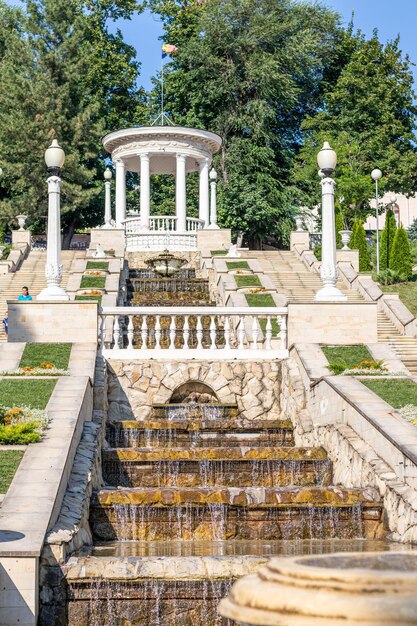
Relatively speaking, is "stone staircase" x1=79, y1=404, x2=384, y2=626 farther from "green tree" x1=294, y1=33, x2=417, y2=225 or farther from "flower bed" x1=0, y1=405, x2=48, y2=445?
"green tree" x1=294, y1=33, x2=417, y2=225

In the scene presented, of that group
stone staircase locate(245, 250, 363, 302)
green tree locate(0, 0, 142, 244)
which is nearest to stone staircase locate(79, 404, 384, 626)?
stone staircase locate(245, 250, 363, 302)

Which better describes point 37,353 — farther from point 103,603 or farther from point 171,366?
point 103,603

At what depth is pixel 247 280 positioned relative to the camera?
3002 centimetres

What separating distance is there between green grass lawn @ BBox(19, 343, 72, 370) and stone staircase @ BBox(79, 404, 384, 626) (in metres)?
2.04

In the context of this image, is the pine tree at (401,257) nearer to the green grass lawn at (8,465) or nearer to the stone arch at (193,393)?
the stone arch at (193,393)

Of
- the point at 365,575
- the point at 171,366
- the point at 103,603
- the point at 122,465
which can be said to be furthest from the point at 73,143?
the point at 365,575

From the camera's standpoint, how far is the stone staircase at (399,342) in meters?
21.2

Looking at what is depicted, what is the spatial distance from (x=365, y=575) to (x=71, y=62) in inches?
1981

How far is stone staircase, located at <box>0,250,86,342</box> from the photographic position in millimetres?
31234

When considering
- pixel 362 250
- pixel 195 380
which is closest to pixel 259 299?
pixel 195 380

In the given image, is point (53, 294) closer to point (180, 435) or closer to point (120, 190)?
point (180, 435)

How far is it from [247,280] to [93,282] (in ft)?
15.1

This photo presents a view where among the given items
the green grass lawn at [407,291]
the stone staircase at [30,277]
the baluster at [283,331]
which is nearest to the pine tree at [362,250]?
the green grass lawn at [407,291]

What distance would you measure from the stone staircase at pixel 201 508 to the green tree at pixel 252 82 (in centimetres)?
3430
